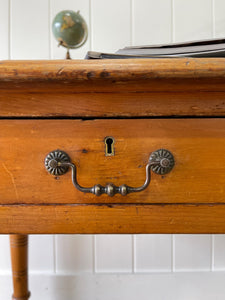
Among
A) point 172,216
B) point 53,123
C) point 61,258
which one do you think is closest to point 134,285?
point 61,258

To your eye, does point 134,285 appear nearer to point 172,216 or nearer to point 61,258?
point 61,258

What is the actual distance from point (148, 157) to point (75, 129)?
114 millimetres

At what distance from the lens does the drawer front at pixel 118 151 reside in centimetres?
38

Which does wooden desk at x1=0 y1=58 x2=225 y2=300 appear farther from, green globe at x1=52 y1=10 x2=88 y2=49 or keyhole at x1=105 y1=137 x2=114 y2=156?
green globe at x1=52 y1=10 x2=88 y2=49

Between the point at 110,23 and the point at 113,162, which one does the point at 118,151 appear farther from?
the point at 110,23

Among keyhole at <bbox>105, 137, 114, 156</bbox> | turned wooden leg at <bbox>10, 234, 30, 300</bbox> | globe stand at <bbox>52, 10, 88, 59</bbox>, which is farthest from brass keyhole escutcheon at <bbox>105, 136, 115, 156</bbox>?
turned wooden leg at <bbox>10, 234, 30, 300</bbox>

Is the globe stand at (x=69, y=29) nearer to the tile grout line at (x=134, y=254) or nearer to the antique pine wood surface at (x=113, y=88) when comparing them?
the antique pine wood surface at (x=113, y=88)

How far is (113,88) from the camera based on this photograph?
1.18ft

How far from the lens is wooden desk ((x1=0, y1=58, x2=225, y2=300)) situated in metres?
0.37

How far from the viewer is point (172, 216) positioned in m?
0.38

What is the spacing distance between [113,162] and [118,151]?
0.06ft

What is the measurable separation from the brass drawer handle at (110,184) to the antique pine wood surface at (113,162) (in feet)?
0.04

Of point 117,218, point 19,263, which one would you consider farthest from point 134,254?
point 117,218

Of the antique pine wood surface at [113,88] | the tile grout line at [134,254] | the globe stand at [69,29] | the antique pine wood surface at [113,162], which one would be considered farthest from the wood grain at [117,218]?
the tile grout line at [134,254]
